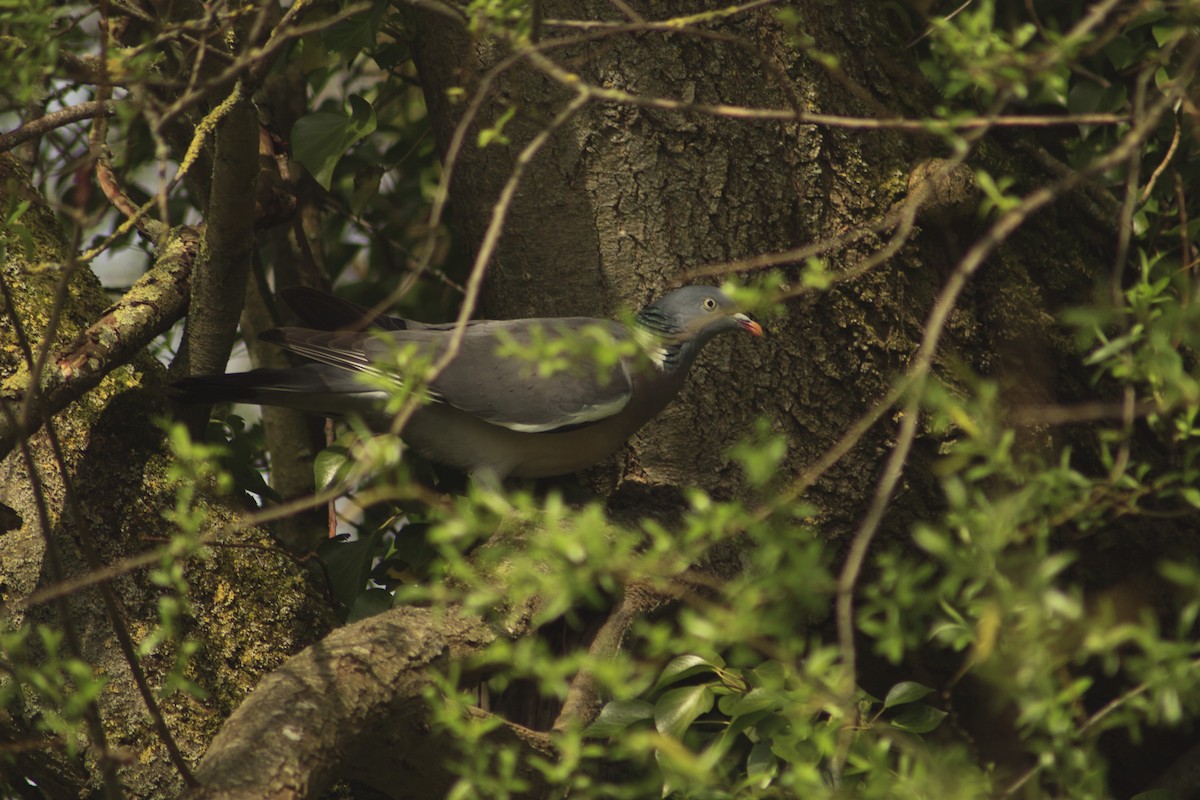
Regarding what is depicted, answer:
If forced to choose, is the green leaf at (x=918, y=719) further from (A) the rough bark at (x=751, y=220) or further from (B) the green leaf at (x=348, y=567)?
(B) the green leaf at (x=348, y=567)

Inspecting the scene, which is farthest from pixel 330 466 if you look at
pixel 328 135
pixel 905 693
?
pixel 905 693

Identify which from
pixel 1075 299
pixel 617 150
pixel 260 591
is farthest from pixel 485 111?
pixel 1075 299

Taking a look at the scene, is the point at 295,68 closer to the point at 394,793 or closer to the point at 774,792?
the point at 394,793

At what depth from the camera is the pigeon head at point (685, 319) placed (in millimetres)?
3047

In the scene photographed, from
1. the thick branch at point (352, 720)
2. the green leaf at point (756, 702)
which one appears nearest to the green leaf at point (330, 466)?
the thick branch at point (352, 720)

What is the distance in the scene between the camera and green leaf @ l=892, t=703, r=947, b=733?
8.28 feet

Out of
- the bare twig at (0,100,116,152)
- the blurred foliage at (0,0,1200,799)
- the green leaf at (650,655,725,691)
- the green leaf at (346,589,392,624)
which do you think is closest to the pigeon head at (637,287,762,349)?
the blurred foliage at (0,0,1200,799)

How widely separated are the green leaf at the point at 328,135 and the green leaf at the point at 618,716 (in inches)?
63.6

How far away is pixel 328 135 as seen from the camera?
129 inches

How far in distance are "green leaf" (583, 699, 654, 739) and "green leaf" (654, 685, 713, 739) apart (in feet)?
0.10

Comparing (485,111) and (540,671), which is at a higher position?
(485,111)

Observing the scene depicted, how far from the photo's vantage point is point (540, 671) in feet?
4.63

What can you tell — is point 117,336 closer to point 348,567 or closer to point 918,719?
point 348,567

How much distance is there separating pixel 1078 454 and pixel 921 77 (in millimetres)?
1127
